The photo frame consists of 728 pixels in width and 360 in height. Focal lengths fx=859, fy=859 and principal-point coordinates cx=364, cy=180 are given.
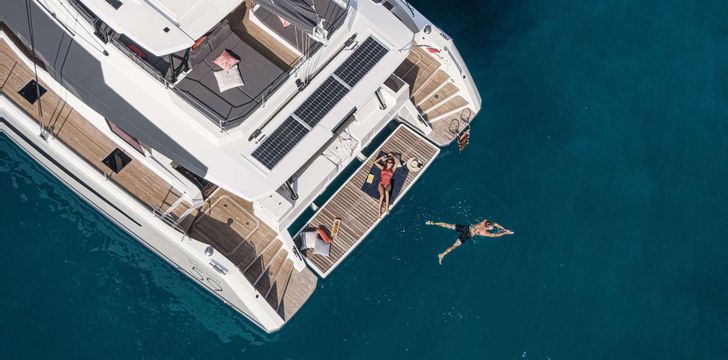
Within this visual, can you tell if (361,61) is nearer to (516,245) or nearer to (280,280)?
(280,280)

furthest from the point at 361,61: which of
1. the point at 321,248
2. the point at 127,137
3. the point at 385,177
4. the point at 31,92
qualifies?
the point at 31,92

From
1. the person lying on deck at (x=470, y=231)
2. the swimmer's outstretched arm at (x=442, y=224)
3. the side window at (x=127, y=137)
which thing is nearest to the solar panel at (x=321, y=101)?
the side window at (x=127, y=137)

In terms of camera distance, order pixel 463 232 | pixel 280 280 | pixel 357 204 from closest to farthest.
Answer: pixel 280 280 → pixel 357 204 → pixel 463 232

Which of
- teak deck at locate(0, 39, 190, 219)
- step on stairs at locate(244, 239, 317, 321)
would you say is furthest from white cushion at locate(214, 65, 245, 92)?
step on stairs at locate(244, 239, 317, 321)

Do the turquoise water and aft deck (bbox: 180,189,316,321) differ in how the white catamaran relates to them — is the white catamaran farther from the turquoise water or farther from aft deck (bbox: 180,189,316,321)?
the turquoise water

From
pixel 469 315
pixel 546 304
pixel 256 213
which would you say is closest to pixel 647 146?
pixel 546 304

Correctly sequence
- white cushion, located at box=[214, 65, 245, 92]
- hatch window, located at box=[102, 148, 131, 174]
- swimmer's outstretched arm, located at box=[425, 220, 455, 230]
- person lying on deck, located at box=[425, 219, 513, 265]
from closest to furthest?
1. white cushion, located at box=[214, 65, 245, 92]
2. hatch window, located at box=[102, 148, 131, 174]
3. person lying on deck, located at box=[425, 219, 513, 265]
4. swimmer's outstretched arm, located at box=[425, 220, 455, 230]
